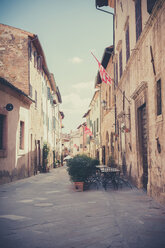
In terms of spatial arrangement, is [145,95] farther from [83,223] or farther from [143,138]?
[83,223]

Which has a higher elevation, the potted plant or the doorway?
the doorway

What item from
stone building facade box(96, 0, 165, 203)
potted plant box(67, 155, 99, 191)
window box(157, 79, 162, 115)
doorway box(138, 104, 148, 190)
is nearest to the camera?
stone building facade box(96, 0, 165, 203)

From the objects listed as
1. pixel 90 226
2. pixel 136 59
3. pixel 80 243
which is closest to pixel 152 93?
pixel 136 59

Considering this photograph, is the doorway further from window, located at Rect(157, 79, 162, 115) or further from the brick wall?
the brick wall

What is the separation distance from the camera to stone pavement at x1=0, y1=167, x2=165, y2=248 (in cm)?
397

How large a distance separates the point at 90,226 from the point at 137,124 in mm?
5951

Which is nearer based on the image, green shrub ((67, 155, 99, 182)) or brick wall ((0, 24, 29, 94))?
green shrub ((67, 155, 99, 182))

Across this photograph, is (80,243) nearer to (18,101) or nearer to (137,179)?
(137,179)

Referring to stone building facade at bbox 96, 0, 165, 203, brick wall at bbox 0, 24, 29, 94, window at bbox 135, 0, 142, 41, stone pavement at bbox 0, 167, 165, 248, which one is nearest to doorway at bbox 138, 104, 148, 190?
stone building facade at bbox 96, 0, 165, 203

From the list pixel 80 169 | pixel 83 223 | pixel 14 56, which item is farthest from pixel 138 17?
pixel 14 56

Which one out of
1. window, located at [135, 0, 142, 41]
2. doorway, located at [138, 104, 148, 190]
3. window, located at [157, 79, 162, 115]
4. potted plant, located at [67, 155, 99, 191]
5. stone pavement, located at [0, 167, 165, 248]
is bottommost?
stone pavement, located at [0, 167, 165, 248]

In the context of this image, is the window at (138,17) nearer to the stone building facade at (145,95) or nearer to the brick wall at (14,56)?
the stone building facade at (145,95)

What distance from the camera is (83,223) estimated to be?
16.5 feet

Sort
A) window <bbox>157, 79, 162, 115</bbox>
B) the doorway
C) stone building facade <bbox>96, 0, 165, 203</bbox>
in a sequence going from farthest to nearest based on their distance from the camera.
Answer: the doorway < window <bbox>157, 79, 162, 115</bbox> < stone building facade <bbox>96, 0, 165, 203</bbox>
